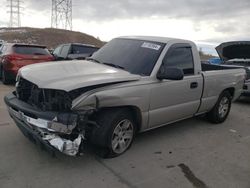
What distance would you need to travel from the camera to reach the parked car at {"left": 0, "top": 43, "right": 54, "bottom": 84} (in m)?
9.73

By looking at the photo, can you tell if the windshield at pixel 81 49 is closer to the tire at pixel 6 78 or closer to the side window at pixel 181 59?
the tire at pixel 6 78

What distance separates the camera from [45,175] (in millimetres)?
3582

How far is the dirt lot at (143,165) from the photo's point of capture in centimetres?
354

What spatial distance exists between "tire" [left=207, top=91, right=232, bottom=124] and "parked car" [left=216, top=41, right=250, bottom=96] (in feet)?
8.73

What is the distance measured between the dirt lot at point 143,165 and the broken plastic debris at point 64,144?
336 mm

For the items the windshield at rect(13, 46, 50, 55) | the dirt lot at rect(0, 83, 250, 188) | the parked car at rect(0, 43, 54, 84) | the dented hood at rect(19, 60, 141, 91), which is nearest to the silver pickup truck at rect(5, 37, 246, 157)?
the dented hood at rect(19, 60, 141, 91)

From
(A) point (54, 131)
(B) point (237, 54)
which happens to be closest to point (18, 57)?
(A) point (54, 131)

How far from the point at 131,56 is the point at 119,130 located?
1380 millimetres

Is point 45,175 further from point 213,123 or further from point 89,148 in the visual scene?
point 213,123

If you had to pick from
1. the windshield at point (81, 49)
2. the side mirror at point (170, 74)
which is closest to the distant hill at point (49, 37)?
the windshield at point (81, 49)

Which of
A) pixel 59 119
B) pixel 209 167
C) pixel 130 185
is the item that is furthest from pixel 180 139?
pixel 59 119

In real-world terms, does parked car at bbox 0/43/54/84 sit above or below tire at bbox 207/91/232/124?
above

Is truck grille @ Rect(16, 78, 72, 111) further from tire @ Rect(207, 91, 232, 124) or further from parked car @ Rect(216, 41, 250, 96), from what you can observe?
parked car @ Rect(216, 41, 250, 96)

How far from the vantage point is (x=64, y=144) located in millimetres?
3518
